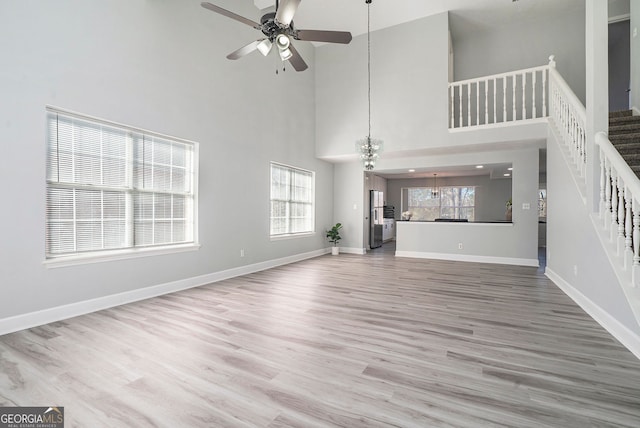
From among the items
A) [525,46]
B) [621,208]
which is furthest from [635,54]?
[621,208]

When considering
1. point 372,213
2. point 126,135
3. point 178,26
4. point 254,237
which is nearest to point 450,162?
point 372,213

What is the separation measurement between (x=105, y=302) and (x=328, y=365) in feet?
9.51

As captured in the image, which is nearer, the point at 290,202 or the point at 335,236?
the point at 290,202

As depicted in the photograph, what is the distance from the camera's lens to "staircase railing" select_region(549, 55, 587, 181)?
386 centimetres

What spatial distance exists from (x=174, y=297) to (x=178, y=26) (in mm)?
3845

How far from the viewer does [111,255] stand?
Answer: 357 cm

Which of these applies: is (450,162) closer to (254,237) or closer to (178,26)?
A: (254,237)

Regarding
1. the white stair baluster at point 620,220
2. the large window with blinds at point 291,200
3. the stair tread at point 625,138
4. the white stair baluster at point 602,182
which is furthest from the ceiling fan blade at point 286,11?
the stair tread at point 625,138

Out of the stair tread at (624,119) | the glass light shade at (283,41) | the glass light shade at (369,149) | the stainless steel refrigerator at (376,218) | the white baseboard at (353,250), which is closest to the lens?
the glass light shade at (283,41)

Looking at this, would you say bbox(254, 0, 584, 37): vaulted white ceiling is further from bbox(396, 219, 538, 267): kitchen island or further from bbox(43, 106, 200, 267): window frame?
bbox(396, 219, 538, 267): kitchen island

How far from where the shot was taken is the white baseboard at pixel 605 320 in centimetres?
246

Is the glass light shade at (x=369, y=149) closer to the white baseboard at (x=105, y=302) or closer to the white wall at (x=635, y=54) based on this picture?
the white baseboard at (x=105, y=302)

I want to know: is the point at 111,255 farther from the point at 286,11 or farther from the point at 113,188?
the point at 286,11

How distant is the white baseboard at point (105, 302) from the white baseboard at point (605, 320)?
194 inches
